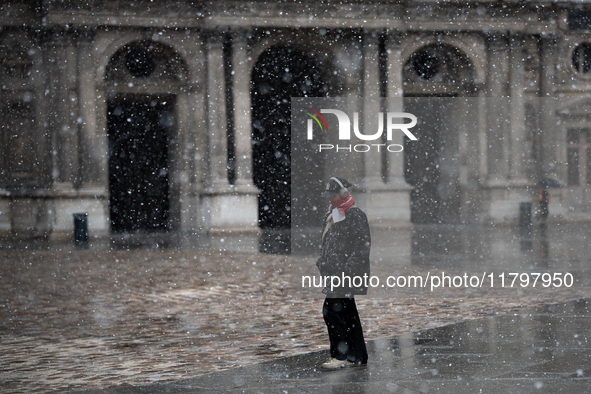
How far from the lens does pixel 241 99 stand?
26672mm

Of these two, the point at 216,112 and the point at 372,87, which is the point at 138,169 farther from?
the point at 372,87

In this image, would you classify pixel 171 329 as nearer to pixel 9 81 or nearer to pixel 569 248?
pixel 569 248

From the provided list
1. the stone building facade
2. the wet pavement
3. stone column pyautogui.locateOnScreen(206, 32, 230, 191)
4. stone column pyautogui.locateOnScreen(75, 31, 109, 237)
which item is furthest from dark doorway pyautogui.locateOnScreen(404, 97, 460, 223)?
the wet pavement

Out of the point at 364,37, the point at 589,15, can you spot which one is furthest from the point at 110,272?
the point at 589,15

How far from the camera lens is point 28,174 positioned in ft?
87.5

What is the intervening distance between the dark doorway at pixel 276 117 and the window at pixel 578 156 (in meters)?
9.03

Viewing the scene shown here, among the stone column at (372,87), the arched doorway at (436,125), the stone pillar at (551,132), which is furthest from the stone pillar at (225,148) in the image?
the stone pillar at (551,132)

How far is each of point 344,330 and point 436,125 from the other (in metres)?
25.1

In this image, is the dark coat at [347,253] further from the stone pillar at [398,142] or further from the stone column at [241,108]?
the stone pillar at [398,142]

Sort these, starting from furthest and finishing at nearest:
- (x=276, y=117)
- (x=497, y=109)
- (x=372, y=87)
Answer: (x=276, y=117), (x=497, y=109), (x=372, y=87)

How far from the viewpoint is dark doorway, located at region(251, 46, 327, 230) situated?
98.0 ft

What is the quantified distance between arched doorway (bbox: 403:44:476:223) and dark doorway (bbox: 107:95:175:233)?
8.46m

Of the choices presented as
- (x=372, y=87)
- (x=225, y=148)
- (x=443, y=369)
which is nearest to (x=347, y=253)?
(x=443, y=369)

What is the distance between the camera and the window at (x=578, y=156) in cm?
3045
